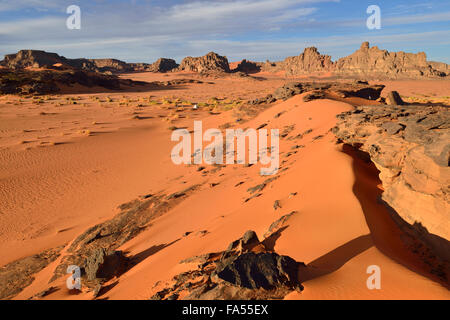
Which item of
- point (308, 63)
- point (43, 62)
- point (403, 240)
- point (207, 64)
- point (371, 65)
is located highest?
point (207, 64)

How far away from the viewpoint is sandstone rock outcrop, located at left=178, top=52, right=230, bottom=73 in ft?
321

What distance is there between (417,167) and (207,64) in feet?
334

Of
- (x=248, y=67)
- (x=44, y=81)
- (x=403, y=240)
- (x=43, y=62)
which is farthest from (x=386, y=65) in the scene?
(x=43, y=62)

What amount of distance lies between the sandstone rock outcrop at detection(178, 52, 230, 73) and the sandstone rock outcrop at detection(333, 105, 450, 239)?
308ft

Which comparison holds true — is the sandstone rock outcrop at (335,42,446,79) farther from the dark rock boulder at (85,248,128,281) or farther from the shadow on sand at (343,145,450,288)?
the dark rock boulder at (85,248,128,281)

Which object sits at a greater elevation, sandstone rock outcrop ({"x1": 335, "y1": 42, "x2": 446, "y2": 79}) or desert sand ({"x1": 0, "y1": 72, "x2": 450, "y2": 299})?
sandstone rock outcrop ({"x1": 335, "y1": 42, "x2": 446, "y2": 79})

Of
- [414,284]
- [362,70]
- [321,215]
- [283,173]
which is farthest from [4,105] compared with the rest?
[362,70]

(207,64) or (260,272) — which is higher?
(207,64)

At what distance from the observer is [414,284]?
10.6 ft

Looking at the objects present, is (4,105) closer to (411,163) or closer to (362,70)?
(411,163)

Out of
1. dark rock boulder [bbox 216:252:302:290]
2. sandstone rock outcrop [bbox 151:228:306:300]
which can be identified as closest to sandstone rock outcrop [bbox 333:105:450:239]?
sandstone rock outcrop [bbox 151:228:306:300]

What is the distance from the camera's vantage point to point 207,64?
99875mm

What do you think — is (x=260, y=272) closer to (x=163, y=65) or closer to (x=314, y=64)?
(x=314, y=64)

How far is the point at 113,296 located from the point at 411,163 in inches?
256
